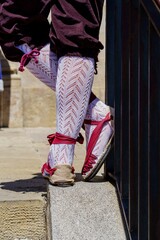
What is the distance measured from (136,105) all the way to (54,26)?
50 centimetres

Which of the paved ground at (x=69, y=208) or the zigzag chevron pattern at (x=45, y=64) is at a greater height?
the zigzag chevron pattern at (x=45, y=64)

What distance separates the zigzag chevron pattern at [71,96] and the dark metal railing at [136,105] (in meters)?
0.13

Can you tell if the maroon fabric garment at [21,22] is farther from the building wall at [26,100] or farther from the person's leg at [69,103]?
the building wall at [26,100]

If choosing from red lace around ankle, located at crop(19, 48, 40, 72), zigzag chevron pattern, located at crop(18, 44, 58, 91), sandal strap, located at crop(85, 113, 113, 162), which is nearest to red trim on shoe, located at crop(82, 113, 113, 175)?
sandal strap, located at crop(85, 113, 113, 162)

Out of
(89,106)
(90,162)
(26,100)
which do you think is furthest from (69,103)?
(26,100)

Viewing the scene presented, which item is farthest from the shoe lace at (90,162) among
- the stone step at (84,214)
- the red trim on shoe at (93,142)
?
the stone step at (84,214)

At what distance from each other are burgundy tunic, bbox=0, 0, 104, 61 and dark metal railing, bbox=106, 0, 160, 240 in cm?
13

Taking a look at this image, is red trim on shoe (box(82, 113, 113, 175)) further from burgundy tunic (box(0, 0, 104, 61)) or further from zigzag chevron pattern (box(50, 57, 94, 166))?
burgundy tunic (box(0, 0, 104, 61))

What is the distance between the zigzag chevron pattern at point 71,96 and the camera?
2.89 m

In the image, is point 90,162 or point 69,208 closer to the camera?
point 69,208

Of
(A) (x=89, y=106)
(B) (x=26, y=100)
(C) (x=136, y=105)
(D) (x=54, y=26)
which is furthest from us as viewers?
(B) (x=26, y=100)

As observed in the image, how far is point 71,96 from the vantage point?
290 cm

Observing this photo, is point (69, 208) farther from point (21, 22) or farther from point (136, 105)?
point (21, 22)

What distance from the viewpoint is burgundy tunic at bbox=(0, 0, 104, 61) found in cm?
280
